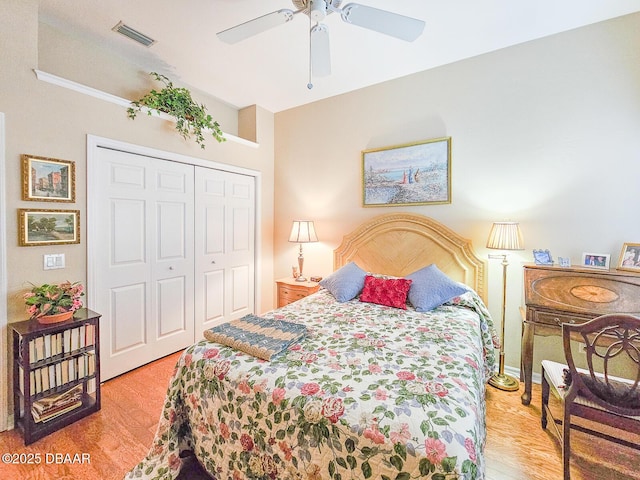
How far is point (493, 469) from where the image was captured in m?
1.58

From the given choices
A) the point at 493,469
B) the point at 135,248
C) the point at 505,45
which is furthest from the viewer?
the point at 135,248

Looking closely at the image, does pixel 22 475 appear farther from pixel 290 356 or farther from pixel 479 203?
pixel 479 203

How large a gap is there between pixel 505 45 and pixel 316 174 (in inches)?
86.9

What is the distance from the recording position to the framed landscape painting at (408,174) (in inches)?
111

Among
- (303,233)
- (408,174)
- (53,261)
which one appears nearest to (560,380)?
(408,174)

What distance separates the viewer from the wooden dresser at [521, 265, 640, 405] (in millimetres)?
1887

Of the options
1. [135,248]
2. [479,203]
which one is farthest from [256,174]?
[479,203]

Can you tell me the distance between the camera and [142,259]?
2701 mm

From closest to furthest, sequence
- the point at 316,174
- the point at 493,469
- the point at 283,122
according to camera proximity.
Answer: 1. the point at 493,469
2. the point at 316,174
3. the point at 283,122

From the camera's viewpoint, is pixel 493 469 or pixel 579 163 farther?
pixel 579 163

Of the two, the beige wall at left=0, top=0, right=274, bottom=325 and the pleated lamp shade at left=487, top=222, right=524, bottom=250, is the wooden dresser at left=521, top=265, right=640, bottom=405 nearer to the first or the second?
the pleated lamp shade at left=487, top=222, right=524, bottom=250

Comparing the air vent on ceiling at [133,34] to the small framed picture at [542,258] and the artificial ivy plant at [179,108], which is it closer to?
the artificial ivy plant at [179,108]

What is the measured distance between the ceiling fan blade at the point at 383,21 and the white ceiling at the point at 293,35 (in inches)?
21.9

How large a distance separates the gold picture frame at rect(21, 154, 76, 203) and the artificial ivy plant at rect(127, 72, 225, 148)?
72 cm
